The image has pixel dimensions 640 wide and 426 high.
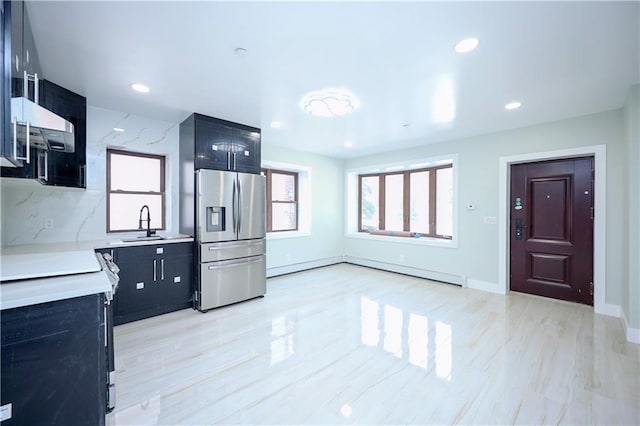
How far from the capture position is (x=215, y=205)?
3.65 meters

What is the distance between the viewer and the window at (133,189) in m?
3.62

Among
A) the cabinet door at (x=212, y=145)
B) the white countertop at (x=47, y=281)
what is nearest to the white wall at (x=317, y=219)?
the cabinet door at (x=212, y=145)

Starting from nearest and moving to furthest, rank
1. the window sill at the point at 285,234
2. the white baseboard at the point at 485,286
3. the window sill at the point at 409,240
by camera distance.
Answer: the white baseboard at the point at 485,286, the window sill at the point at 409,240, the window sill at the point at 285,234

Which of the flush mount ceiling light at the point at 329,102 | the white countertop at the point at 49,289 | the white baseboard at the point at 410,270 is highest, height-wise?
the flush mount ceiling light at the point at 329,102

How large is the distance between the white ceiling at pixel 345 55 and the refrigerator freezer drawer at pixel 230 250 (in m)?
1.71

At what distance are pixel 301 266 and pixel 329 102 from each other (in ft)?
11.7

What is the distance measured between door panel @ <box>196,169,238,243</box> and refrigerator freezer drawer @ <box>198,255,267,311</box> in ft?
1.24

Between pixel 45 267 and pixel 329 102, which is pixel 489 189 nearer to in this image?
pixel 329 102

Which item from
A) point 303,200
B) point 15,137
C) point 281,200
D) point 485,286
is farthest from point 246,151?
point 485,286

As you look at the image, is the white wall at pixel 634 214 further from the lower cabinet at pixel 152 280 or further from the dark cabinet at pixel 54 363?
the lower cabinet at pixel 152 280

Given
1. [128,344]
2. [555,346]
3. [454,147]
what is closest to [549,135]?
[454,147]

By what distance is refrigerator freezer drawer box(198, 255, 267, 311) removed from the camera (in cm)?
358

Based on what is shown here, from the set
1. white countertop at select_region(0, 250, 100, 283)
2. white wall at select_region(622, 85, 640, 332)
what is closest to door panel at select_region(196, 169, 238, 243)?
white countertop at select_region(0, 250, 100, 283)

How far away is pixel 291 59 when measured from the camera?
90.6 inches
